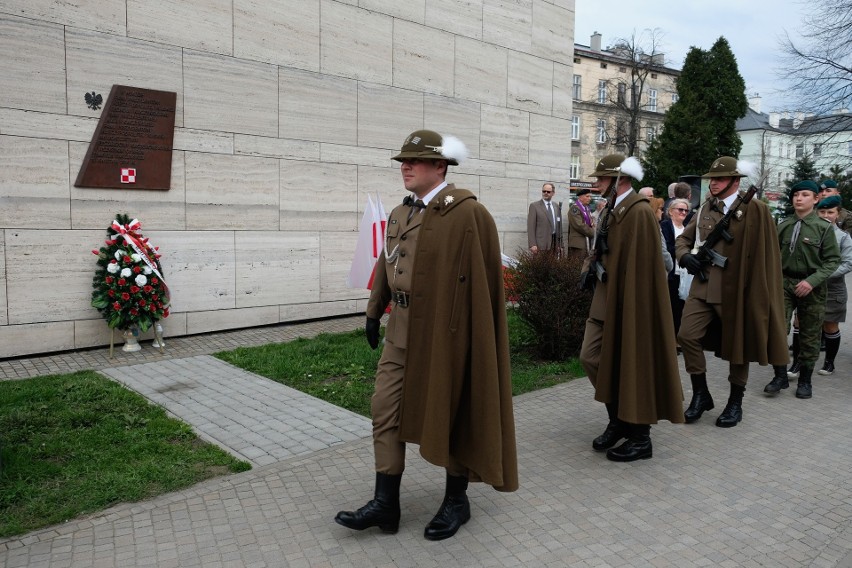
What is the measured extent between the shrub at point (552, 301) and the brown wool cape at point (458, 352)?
14.6ft

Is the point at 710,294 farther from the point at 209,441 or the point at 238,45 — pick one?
the point at 238,45

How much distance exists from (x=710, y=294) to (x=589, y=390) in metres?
1.63

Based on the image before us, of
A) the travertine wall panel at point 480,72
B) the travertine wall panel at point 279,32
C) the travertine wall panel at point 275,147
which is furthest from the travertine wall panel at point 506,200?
the travertine wall panel at point 279,32

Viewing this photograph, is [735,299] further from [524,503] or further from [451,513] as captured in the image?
[451,513]

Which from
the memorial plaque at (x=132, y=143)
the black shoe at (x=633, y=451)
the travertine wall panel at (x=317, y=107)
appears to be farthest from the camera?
the travertine wall panel at (x=317, y=107)

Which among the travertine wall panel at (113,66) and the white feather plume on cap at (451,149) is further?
the travertine wall panel at (113,66)

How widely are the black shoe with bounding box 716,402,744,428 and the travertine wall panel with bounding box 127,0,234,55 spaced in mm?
7236

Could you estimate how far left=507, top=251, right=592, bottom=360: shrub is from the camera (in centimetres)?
828

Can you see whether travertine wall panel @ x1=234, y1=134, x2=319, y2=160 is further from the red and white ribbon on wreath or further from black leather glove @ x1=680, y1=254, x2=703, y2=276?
black leather glove @ x1=680, y1=254, x2=703, y2=276

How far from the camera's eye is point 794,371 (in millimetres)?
8023

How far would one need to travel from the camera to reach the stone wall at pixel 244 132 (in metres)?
7.86

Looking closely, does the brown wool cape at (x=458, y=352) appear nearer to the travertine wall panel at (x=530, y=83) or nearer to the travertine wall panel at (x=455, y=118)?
the travertine wall panel at (x=455, y=118)

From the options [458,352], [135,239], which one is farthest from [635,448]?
[135,239]

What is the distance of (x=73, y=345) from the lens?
27.0 feet
